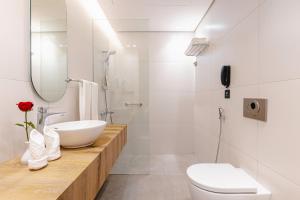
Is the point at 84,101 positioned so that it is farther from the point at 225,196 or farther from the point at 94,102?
the point at 225,196

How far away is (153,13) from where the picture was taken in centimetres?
268

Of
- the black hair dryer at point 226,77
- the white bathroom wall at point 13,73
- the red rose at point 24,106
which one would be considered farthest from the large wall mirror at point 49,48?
the black hair dryer at point 226,77

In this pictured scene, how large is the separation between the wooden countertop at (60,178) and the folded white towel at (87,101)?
77 cm

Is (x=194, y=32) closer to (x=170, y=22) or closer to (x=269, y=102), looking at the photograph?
(x=170, y=22)

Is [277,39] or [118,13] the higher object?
[118,13]

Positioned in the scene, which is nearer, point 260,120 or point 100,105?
point 260,120

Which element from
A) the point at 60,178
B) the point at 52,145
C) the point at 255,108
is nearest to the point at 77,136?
the point at 52,145

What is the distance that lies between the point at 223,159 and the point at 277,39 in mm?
1314

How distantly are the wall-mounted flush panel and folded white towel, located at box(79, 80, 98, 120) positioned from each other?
153cm

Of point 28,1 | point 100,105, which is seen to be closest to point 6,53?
point 28,1

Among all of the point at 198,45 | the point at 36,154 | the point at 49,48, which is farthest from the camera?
the point at 198,45

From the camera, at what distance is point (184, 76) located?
339 cm

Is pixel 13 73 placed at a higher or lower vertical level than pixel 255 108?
higher

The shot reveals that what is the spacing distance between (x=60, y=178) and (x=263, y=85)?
1.32m
